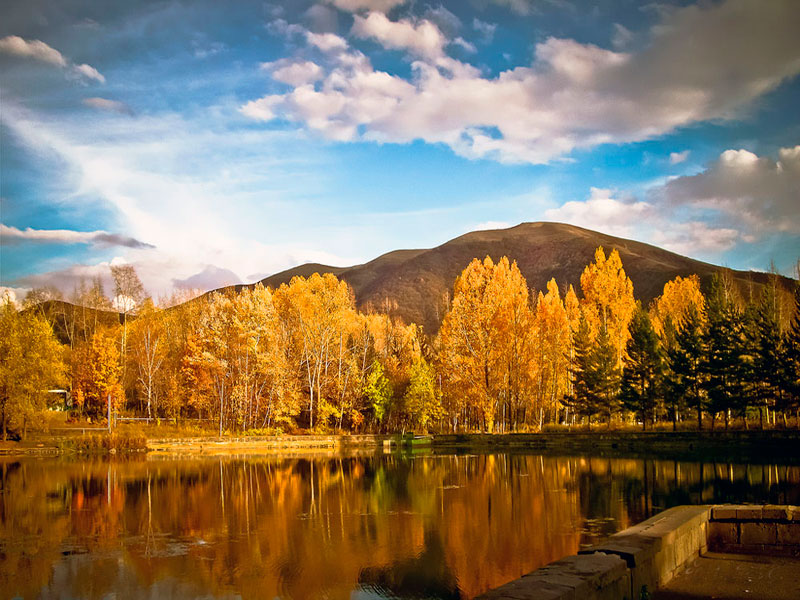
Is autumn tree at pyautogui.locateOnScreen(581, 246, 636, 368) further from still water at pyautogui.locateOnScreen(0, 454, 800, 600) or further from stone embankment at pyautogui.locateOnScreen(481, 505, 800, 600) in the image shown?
stone embankment at pyautogui.locateOnScreen(481, 505, 800, 600)

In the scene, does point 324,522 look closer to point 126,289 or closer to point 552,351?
point 552,351

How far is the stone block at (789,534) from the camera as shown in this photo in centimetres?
1159

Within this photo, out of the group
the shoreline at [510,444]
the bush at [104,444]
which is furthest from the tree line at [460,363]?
the bush at [104,444]

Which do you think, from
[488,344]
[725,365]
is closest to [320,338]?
[488,344]

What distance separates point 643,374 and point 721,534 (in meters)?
39.2

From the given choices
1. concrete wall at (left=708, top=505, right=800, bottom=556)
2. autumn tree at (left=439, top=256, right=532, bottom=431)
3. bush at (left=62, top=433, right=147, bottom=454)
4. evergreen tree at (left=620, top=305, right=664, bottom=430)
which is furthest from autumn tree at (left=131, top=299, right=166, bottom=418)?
concrete wall at (left=708, top=505, right=800, bottom=556)

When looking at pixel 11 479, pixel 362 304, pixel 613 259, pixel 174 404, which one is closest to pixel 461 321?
pixel 613 259

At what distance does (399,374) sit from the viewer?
6844 cm

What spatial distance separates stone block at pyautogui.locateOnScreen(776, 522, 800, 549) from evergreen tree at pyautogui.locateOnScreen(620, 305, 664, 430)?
1512 inches

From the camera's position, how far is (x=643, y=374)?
161 ft

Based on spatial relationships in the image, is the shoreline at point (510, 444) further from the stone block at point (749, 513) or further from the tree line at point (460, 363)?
the stone block at point (749, 513)

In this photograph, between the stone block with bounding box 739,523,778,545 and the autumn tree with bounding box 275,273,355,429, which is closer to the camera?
the stone block with bounding box 739,523,778,545

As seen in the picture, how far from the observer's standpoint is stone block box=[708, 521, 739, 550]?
39.2ft

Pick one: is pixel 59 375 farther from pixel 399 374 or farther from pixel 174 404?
pixel 399 374
